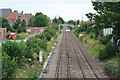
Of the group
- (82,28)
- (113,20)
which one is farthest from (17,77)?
(82,28)

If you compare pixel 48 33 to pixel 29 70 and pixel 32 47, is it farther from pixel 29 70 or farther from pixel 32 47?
pixel 29 70

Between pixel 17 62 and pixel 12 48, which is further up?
pixel 12 48

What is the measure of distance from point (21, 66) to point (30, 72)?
118cm

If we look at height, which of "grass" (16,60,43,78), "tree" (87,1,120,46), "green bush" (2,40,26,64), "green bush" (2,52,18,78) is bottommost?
"grass" (16,60,43,78)

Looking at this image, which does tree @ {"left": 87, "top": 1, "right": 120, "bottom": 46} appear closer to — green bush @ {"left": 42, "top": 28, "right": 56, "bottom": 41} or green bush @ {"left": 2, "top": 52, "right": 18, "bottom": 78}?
green bush @ {"left": 2, "top": 52, "right": 18, "bottom": 78}

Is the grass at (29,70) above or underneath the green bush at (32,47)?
underneath

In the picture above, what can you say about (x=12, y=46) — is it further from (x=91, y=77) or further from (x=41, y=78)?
(x=91, y=77)

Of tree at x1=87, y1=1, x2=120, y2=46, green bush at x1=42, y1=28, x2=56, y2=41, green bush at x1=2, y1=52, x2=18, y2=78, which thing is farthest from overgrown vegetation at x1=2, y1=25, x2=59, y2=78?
green bush at x1=42, y1=28, x2=56, y2=41

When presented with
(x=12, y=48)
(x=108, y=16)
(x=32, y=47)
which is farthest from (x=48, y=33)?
(x=12, y=48)

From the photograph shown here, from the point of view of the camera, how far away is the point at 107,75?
1172 cm

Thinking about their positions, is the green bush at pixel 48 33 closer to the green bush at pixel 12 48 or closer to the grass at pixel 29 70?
the grass at pixel 29 70

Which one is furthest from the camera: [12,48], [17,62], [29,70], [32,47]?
[32,47]

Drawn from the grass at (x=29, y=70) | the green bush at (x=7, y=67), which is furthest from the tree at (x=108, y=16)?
the green bush at (x=7, y=67)

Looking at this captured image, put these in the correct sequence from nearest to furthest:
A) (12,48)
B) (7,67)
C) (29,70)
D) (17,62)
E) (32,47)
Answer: (7,67)
(12,48)
(17,62)
(29,70)
(32,47)
